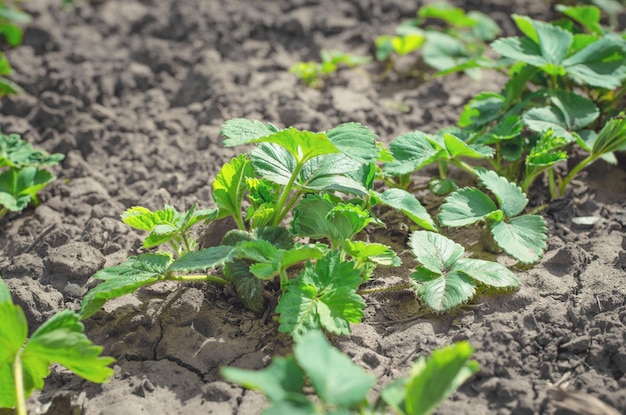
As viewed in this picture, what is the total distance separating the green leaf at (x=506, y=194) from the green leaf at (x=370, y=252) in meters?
0.41

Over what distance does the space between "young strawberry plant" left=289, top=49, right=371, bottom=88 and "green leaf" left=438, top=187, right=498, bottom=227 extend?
116 cm

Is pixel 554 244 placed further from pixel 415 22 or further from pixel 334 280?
pixel 415 22

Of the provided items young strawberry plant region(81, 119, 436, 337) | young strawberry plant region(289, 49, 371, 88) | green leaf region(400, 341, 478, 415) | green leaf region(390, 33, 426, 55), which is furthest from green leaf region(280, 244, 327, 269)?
green leaf region(390, 33, 426, 55)

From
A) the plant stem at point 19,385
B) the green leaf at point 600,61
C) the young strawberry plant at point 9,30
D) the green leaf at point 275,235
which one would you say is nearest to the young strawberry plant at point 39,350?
the plant stem at point 19,385

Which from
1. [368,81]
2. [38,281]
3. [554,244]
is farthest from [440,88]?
[38,281]

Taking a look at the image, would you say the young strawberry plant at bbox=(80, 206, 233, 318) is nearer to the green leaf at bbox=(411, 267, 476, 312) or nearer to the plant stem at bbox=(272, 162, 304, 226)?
the plant stem at bbox=(272, 162, 304, 226)

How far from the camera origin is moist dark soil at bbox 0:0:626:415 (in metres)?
1.72

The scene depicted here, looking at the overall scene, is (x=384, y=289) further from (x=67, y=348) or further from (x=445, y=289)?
(x=67, y=348)

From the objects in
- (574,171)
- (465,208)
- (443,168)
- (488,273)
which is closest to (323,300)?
(488,273)

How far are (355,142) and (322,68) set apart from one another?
130 cm

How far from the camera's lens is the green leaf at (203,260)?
5.56ft

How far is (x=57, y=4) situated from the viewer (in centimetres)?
361

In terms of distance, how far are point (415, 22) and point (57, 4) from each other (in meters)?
1.92

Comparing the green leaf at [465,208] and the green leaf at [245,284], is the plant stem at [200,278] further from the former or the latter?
the green leaf at [465,208]
